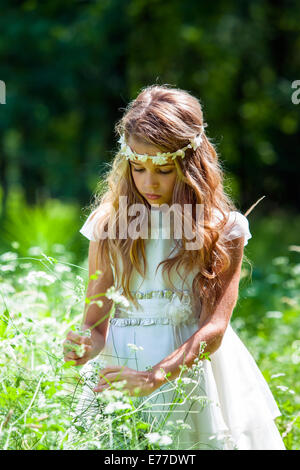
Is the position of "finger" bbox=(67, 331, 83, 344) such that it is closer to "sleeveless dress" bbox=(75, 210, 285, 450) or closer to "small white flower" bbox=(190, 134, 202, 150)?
"sleeveless dress" bbox=(75, 210, 285, 450)

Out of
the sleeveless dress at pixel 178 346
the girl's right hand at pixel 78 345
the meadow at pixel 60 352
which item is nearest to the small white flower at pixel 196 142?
the sleeveless dress at pixel 178 346

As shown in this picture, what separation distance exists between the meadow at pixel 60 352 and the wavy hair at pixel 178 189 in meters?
0.19

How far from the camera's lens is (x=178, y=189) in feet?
7.56

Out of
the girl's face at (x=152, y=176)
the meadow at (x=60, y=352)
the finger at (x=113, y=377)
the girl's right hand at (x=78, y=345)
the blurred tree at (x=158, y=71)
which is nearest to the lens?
the meadow at (x=60, y=352)

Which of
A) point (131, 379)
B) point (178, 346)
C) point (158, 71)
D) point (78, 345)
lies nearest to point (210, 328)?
point (178, 346)

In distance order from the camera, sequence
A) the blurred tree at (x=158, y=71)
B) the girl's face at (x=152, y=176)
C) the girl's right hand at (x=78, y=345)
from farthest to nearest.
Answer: the blurred tree at (x=158, y=71), the girl's face at (x=152, y=176), the girl's right hand at (x=78, y=345)

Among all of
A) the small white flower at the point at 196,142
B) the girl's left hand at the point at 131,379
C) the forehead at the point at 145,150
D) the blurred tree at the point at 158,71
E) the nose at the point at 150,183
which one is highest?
the blurred tree at the point at 158,71

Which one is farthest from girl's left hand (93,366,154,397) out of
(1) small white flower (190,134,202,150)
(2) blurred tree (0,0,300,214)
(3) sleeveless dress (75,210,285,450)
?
(2) blurred tree (0,0,300,214)

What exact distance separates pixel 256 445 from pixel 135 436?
0.62 meters

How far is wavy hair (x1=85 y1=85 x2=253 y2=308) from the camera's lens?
2.26m

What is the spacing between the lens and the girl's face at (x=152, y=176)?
2260 millimetres

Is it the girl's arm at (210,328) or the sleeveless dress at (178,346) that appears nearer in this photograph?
the girl's arm at (210,328)

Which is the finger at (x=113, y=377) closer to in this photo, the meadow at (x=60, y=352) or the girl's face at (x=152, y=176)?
the meadow at (x=60, y=352)

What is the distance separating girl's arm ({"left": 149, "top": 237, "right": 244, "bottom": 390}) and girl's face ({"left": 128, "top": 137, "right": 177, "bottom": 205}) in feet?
1.00
